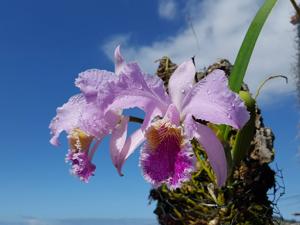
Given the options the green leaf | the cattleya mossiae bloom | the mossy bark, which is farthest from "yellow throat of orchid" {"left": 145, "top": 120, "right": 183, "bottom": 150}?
the mossy bark

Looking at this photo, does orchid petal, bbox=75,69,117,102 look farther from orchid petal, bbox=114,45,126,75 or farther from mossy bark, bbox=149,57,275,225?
mossy bark, bbox=149,57,275,225

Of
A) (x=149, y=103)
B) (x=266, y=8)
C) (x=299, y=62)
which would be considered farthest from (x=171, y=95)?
(x=299, y=62)

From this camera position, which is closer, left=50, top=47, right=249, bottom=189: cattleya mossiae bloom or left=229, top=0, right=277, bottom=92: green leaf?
left=50, top=47, right=249, bottom=189: cattleya mossiae bloom

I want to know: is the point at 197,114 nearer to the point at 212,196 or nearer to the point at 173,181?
the point at 173,181

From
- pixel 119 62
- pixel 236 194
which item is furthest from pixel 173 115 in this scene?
pixel 236 194

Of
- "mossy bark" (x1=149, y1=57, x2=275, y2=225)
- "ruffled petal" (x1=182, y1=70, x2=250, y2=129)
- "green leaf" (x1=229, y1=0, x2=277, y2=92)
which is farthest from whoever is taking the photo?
"mossy bark" (x1=149, y1=57, x2=275, y2=225)

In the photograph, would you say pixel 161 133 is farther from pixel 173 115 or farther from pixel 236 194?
pixel 236 194
